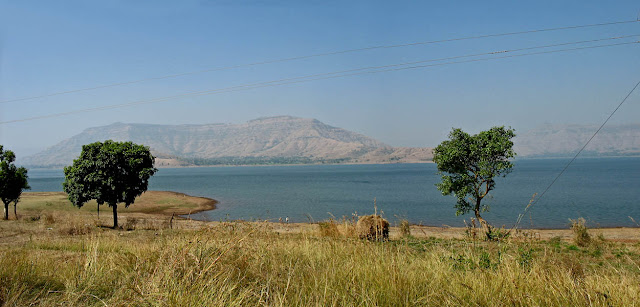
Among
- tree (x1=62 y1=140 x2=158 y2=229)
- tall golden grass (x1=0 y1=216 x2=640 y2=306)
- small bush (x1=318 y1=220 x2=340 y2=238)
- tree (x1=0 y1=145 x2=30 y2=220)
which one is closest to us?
tall golden grass (x1=0 y1=216 x2=640 y2=306)

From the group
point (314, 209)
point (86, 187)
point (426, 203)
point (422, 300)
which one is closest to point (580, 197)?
point (426, 203)

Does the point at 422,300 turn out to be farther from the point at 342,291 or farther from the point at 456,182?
the point at 456,182

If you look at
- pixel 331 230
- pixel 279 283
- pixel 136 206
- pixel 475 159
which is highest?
pixel 475 159

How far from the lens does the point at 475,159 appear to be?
77.2 ft

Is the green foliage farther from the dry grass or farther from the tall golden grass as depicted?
the dry grass

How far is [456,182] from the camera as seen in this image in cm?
2372

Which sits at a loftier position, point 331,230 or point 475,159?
point 475,159

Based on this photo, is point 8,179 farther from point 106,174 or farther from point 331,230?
point 331,230

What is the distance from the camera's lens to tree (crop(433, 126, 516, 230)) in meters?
22.7

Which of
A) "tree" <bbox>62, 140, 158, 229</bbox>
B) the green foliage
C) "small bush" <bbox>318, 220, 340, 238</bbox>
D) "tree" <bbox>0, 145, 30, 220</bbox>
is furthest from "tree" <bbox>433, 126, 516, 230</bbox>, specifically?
"tree" <bbox>0, 145, 30, 220</bbox>

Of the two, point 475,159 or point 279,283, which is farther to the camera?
point 475,159

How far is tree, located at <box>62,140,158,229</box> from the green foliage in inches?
782

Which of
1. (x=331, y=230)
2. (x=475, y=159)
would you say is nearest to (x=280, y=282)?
(x=331, y=230)

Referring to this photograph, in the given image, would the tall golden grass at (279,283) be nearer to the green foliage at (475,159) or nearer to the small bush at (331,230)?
the small bush at (331,230)
